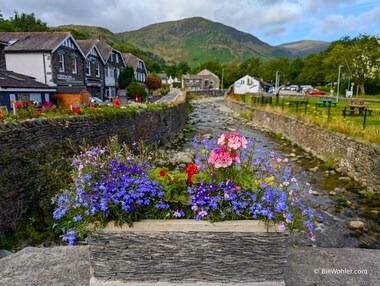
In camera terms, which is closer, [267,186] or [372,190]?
[267,186]

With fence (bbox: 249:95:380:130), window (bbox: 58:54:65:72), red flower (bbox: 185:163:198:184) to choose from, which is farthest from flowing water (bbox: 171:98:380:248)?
window (bbox: 58:54:65:72)

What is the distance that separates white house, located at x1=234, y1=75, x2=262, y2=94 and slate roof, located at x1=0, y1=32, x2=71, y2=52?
192 feet

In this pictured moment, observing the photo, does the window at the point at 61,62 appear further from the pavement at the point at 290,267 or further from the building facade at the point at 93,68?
the pavement at the point at 290,267

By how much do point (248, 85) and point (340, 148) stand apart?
233 ft

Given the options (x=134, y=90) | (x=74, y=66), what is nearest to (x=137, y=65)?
(x=134, y=90)

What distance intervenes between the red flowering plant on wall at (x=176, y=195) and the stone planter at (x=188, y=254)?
13cm

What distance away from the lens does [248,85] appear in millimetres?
80312

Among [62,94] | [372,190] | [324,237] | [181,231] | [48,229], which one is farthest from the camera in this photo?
[62,94]

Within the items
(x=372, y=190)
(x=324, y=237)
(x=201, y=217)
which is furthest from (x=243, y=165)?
(x=372, y=190)

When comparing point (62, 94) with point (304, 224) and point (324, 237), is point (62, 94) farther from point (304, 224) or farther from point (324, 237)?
point (304, 224)

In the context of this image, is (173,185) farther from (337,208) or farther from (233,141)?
(337,208)

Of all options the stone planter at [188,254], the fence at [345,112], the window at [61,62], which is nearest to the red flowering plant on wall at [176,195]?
the stone planter at [188,254]

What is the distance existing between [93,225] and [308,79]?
8759cm

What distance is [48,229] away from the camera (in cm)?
649
